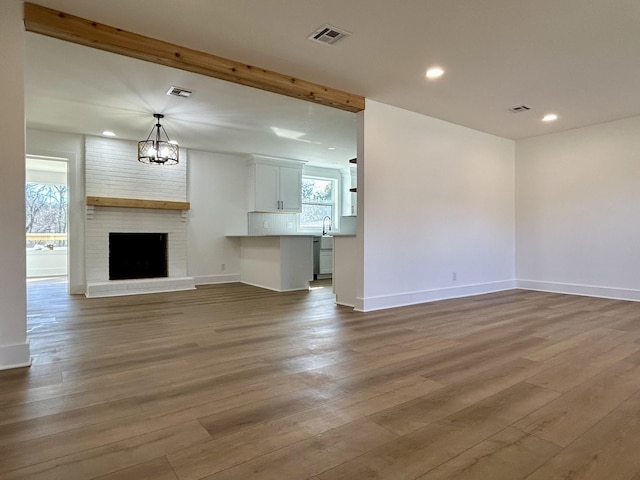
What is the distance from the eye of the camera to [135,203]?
249 inches

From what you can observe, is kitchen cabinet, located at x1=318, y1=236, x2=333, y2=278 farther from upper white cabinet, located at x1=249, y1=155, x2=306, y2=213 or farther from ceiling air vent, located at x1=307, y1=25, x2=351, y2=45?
ceiling air vent, located at x1=307, y1=25, x2=351, y2=45

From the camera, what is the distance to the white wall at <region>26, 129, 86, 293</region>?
5922mm

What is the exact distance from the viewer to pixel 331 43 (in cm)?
313

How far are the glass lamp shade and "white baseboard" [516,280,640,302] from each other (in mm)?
6054

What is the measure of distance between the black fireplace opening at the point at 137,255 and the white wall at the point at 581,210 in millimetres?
6500

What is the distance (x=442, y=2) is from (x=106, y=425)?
3.29 meters

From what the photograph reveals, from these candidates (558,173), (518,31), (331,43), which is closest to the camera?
(518,31)

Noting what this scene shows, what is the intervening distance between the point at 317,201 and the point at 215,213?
266 centimetres

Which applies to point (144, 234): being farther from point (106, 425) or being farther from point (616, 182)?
point (616, 182)

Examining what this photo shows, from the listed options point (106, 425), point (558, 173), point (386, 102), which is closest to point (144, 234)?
point (386, 102)

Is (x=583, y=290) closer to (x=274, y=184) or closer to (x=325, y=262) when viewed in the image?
(x=325, y=262)

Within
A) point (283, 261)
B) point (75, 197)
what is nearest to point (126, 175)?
point (75, 197)

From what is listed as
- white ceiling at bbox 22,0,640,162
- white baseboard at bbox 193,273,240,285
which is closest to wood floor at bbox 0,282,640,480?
white ceiling at bbox 22,0,640,162

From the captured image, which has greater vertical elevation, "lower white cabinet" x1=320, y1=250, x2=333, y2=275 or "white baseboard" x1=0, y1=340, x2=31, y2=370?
"lower white cabinet" x1=320, y1=250, x2=333, y2=275
